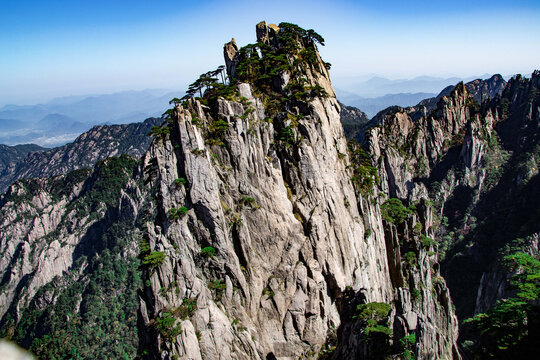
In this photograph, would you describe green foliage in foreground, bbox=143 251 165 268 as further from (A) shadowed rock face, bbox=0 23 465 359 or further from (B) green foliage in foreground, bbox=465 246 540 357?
(B) green foliage in foreground, bbox=465 246 540 357

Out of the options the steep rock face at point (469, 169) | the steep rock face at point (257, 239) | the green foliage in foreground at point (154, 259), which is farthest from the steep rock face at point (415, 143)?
the green foliage in foreground at point (154, 259)

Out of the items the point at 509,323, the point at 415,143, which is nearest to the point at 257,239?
the point at 509,323

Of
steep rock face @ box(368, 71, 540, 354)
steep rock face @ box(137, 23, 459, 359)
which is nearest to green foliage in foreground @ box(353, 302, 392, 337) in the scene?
steep rock face @ box(137, 23, 459, 359)

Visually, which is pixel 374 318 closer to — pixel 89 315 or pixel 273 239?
pixel 273 239

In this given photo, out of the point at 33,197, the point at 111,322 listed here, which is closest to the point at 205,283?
the point at 111,322

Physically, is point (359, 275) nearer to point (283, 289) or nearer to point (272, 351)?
point (283, 289)

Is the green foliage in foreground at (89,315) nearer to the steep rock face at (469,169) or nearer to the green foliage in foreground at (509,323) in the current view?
the steep rock face at (469,169)
